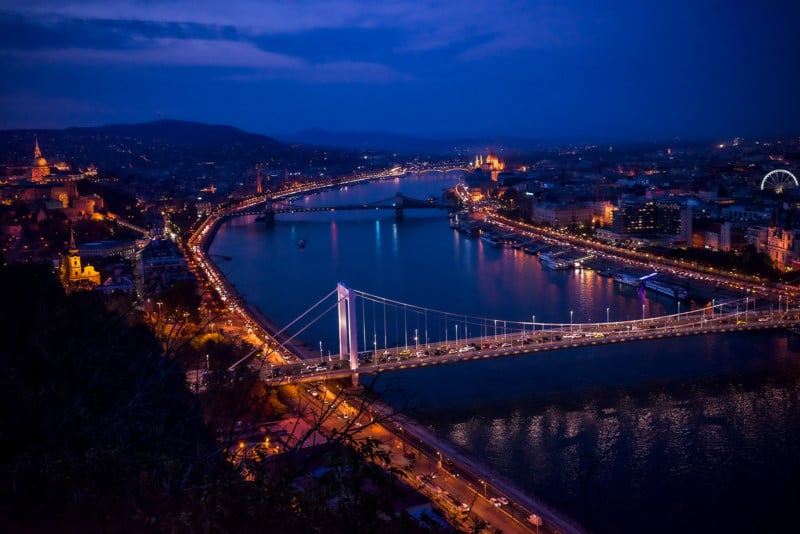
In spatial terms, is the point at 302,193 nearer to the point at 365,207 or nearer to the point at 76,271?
the point at 365,207

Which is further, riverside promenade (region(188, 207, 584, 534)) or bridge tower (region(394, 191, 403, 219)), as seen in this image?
bridge tower (region(394, 191, 403, 219))

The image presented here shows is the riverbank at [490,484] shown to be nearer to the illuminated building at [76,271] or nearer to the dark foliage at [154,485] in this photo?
the dark foliage at [154,485]

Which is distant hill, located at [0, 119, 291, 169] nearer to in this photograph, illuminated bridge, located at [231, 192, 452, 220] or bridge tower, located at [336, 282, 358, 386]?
illuminated bridge, located at [231, 192, 452, 220]

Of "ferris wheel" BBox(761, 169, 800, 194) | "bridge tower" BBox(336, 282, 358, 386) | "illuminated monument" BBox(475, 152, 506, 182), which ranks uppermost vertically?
"illuminated monument" BBox(475, 152, 506, 182)

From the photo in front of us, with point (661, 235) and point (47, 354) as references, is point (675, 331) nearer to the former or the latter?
point (47, 354)

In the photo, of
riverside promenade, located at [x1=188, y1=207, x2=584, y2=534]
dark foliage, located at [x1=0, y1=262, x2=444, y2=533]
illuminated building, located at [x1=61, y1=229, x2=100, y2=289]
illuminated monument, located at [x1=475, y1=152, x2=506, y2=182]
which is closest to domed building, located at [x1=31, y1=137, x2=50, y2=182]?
illuminated building, located at [x1=61, y1=229, x2=100, y2=289]

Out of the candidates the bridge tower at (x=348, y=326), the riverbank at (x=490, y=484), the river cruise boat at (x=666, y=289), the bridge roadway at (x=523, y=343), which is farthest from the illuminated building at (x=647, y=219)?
the riverbank at (x=490, y=484)

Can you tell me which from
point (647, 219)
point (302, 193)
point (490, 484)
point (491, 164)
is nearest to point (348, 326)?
point (490, 484)
